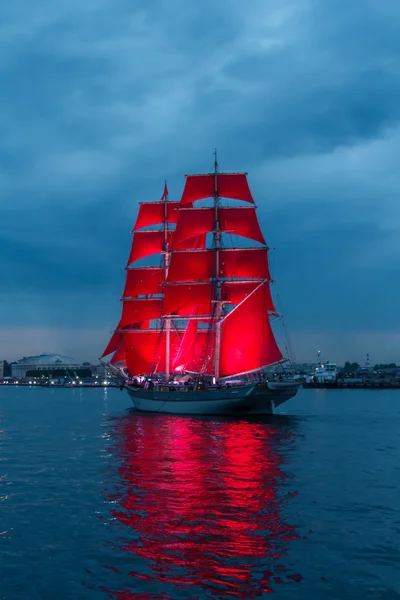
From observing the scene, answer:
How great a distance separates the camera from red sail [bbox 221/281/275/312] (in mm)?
65625

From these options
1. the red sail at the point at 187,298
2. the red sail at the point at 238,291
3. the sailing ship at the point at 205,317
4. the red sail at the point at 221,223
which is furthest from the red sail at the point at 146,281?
the red sail at the point at 238,291

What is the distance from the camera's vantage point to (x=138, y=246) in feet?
284

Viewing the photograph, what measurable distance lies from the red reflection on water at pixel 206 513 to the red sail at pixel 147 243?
158 ft

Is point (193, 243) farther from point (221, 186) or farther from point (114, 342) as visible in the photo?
Result: point (114, 342)

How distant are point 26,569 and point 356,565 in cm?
774

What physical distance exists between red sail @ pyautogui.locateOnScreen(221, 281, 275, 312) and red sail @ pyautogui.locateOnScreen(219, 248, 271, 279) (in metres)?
1.19

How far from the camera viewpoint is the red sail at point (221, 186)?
70.4 metres

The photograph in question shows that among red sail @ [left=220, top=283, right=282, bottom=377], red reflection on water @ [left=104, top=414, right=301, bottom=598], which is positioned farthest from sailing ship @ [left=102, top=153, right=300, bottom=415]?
red reflection on water @ [left=104, top=414, right=301, bottom=598]

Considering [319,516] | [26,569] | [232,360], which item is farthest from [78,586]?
[232,360]

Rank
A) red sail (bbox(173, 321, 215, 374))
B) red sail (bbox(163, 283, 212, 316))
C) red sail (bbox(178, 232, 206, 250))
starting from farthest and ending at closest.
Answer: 1. red sail (bbox(178, 232, 206, 250))
2. red sail (bbox(173, 321, 215, 374))
3. red sail (bbox(163, 283, 212, 316))

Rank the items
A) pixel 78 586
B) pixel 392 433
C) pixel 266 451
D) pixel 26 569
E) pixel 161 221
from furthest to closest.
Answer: pixel 161 221 < pixel 392 433 < pixel 266 451 < pixel 26 569 < pixel 78 586

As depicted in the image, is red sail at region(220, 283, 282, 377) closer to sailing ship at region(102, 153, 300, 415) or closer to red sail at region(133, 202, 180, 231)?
sailing ship at region(102, 153, 300, 415)

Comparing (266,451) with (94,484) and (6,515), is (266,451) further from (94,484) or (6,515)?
(6,515)

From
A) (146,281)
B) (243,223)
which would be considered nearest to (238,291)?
(243,223)
